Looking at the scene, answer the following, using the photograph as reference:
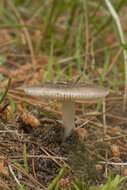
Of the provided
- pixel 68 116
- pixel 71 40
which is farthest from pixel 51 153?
pixel 71 40

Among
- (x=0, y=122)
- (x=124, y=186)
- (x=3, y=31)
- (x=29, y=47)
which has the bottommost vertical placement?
(x=124, y=186)

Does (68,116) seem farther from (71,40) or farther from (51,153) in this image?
(71,40)

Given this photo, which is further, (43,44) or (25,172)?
(43,44)

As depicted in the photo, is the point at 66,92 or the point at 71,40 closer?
the point at 66,92

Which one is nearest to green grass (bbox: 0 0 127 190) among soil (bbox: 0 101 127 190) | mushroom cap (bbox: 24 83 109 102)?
soil (bbox: 0 101 127 190)

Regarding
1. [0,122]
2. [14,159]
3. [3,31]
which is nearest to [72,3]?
[3,31]

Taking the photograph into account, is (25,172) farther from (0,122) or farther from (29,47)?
(29,47)

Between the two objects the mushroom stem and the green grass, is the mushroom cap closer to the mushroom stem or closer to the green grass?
the mushroom stem

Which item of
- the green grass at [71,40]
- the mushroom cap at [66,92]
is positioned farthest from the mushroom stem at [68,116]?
the green grass at [71,40]
